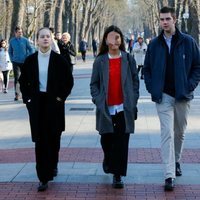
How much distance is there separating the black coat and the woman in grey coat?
0.41 m

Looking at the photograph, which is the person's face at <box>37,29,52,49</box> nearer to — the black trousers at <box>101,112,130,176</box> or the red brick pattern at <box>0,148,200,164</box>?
the black trousers at <box>101,112,130,176</box>

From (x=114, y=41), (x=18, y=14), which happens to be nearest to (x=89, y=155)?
(x=114, y=41)

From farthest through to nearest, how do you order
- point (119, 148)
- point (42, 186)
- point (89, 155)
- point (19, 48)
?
point (19, 48) → point (89, 155) → point (119, 148) → point (42, 186)

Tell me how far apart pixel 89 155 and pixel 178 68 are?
2490 mm

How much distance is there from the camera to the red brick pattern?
28.6 feet

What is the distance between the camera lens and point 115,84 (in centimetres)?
716

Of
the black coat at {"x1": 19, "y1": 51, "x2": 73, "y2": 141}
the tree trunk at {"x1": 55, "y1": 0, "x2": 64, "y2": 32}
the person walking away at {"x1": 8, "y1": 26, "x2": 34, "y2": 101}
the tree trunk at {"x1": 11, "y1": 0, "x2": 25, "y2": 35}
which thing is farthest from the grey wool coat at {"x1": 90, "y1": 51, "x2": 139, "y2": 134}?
the tree trunk at {"x1": 55, "y1": 0, "x2": 64, "y2": 32}

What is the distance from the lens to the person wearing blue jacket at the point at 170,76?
712 centimetres

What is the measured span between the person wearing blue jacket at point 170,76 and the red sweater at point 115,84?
35cm

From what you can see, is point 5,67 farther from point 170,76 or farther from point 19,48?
point 170,76

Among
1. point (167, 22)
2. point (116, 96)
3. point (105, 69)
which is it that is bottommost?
point (116, 96)

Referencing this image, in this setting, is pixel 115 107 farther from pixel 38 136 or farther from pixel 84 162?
pixel 84 162

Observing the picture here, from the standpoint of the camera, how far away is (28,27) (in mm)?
33375

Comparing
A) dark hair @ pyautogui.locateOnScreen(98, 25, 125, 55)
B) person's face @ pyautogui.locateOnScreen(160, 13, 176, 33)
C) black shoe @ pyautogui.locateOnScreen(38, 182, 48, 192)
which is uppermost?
person's face @ pyautogui.locateOnScreen(160, 13, 176, 33)
